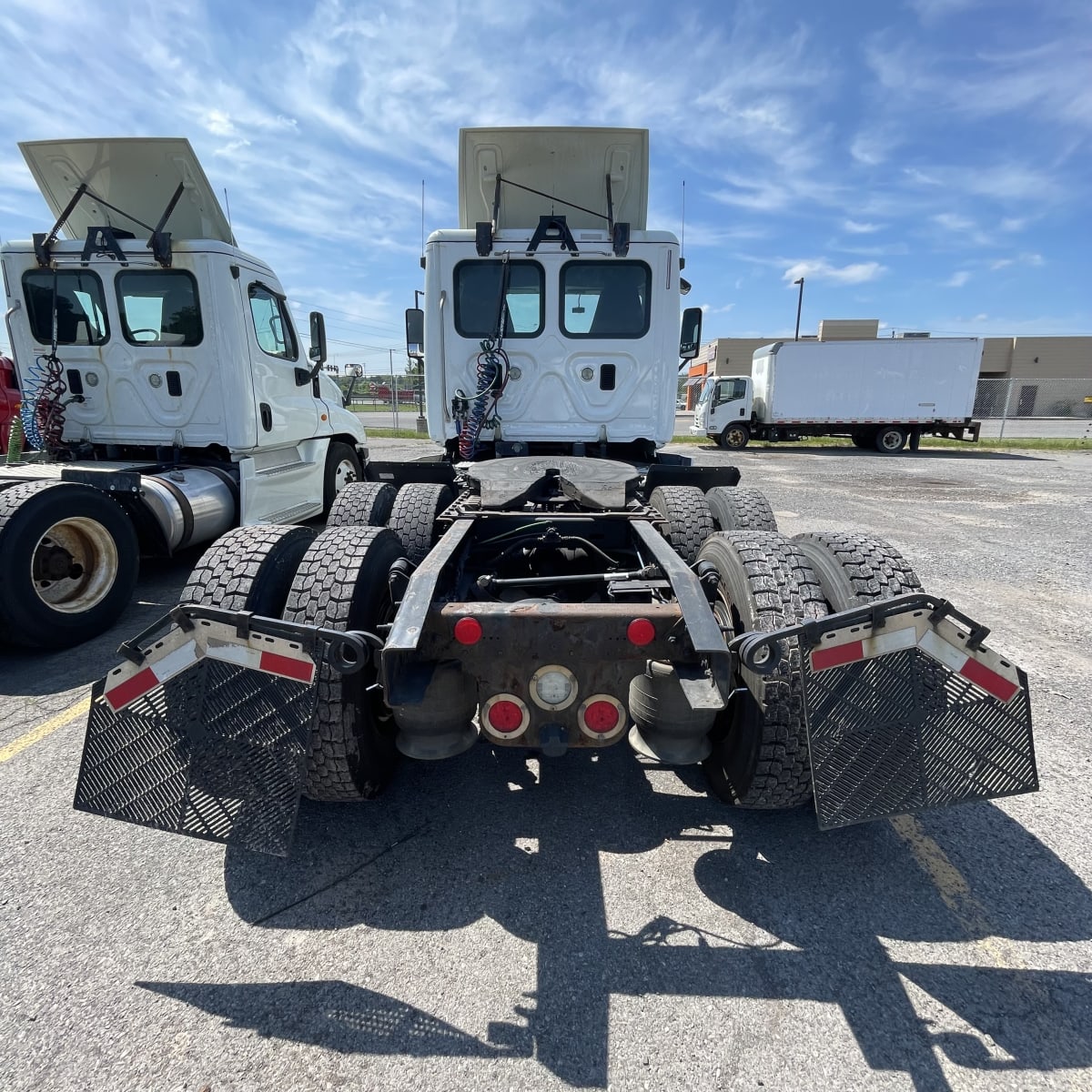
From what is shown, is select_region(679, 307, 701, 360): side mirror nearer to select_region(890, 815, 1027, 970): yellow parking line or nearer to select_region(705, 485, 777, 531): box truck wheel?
select_region(705, 485, 777, 531): box truck wheel

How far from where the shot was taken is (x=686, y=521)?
12.6 ft

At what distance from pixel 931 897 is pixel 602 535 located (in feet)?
7.16

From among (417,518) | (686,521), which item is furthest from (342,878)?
(686,521)

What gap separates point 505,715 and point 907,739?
4.43 ft

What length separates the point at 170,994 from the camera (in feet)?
5.74

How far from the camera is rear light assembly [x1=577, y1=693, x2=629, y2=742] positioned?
2.09 metres

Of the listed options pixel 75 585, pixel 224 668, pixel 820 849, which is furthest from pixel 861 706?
pixel 75 585

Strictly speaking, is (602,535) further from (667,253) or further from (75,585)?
(75,585)

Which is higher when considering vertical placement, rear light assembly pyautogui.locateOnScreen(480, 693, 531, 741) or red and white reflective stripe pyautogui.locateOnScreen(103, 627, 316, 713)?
red and white reflective stripe pyautogui.locateOnScreen(103, 627, 316, 713)

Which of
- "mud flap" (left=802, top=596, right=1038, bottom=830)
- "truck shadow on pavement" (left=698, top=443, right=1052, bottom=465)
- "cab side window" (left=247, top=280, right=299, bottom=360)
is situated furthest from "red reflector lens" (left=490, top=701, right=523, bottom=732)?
"truck shadow on pavement" (left=698, top=443, right=1052, bottom=465)

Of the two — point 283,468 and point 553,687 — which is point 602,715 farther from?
point 283,468

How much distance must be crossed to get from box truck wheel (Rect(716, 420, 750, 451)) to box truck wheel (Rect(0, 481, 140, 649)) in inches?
794

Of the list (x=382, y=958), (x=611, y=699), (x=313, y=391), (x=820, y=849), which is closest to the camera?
(x=382, y=958)

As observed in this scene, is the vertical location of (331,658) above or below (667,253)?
below
